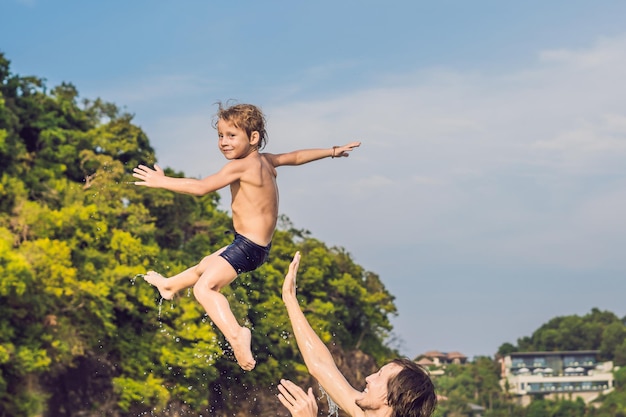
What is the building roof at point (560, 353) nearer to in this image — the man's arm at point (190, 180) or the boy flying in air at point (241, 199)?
the boy flying in air at point (241, 199)

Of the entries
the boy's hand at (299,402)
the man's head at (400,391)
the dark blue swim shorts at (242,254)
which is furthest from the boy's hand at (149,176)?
the man's head at (400,391)

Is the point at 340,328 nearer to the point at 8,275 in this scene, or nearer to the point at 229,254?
the point at 8,275

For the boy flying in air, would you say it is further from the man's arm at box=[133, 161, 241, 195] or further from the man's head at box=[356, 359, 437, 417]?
the man's head at box=[356, 359, 437, 417]

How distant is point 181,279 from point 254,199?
1.18 m

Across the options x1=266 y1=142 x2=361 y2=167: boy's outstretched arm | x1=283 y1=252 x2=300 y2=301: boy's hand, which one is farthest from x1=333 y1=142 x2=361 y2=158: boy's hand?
x1=283 y1=252 x2=300 y2=301: boy's hand

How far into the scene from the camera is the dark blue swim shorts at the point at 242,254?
33.5 feet

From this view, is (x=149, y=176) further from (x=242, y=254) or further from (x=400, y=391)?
(x=400, y=391)

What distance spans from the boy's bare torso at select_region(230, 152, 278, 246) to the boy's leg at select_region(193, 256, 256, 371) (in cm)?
33

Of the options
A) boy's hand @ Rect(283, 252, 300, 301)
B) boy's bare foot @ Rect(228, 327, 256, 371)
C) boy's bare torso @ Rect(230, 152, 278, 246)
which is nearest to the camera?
boy's hand @ Rect(283, 252, 300, 301)

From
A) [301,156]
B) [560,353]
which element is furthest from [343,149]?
[560,353]

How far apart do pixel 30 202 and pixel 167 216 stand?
612 cm

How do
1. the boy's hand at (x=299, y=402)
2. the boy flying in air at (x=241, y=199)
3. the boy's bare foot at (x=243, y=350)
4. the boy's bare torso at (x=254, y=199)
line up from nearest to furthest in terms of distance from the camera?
the boy's hand at (x=299, y=402), the boy's bare foot at (x=243, y=350), the boy flying in air at (x=241, y=199), the boy's bare torso at (x=254, y=199)

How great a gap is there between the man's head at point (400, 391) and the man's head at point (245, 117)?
10.7 ft

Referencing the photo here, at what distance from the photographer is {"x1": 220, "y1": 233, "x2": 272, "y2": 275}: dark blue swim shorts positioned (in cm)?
1021
